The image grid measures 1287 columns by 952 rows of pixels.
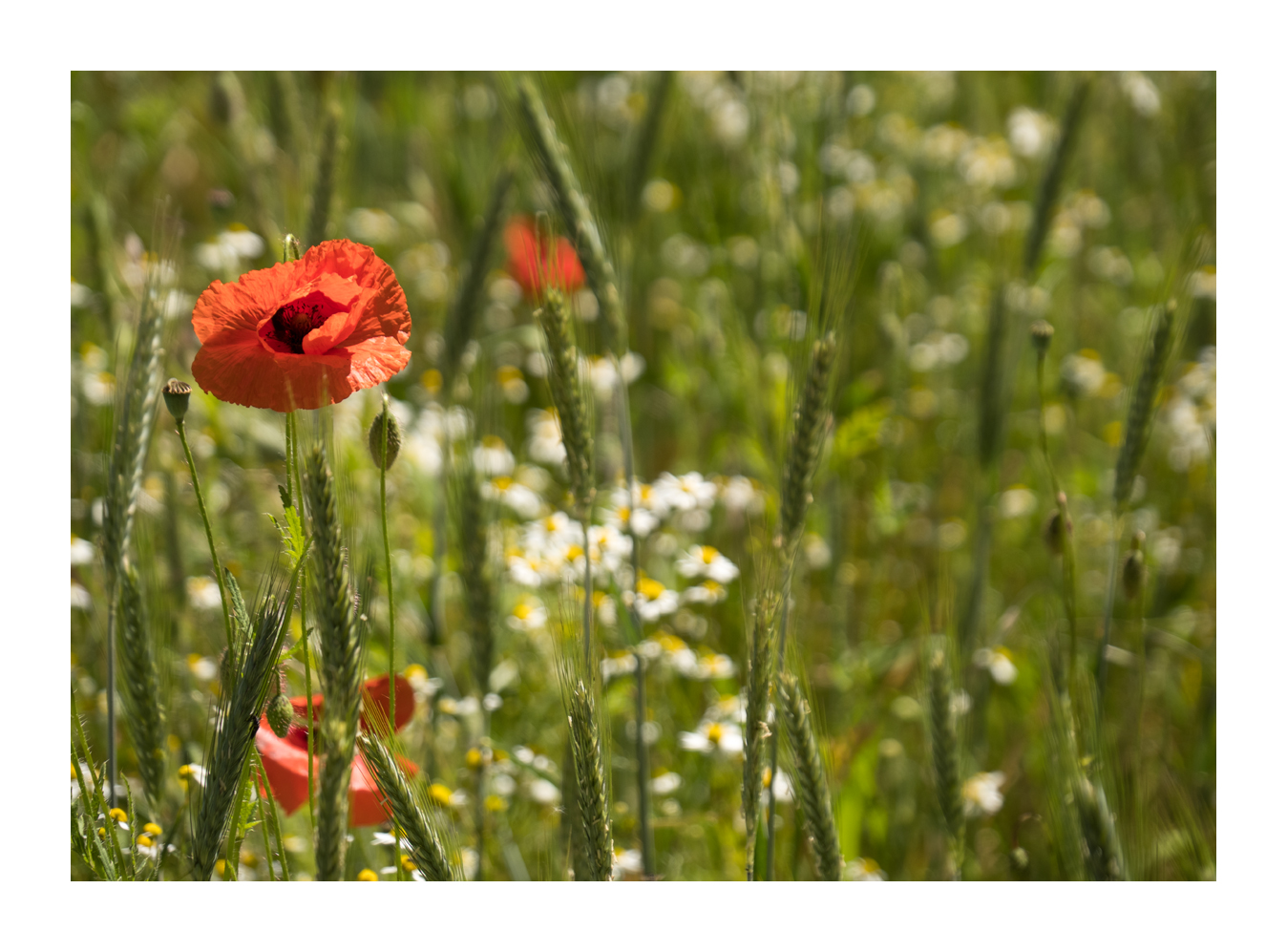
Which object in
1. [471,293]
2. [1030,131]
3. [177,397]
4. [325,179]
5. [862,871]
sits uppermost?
[1030,131]

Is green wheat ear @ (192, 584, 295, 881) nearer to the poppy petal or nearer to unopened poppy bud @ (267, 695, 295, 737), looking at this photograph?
unopened poppy bud @ (267, 695, 295, 737)

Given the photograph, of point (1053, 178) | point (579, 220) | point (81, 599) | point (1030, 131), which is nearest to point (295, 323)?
point (579, 220)

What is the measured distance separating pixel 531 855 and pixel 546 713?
0.19 m

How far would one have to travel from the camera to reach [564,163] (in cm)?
106

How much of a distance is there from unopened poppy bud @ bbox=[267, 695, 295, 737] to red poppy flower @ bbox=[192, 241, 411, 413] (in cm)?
24

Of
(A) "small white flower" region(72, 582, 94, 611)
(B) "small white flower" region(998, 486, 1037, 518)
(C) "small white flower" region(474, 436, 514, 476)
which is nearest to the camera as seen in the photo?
(A) "small white flower" region(72, 582, 94, 611)

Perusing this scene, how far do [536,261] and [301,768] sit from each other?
52 cm

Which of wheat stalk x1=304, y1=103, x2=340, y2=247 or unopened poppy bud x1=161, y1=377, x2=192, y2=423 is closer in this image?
unopened poppy bud x1=161, y1=377, x2=192, y2=423

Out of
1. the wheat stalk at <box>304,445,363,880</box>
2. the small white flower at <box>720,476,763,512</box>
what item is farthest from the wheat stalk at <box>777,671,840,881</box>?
the small white flower at <box>720,476,763,512</box>

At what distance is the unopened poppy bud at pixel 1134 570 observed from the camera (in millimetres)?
1085

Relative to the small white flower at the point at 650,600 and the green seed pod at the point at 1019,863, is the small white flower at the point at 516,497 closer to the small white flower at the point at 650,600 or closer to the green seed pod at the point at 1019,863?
the small white flower at the point at 650,600

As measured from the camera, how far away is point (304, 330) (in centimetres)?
80

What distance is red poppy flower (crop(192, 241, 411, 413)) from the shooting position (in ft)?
2.47

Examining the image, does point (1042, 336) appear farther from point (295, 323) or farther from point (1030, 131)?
point (1030, 131)
